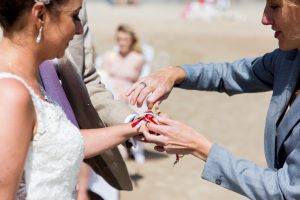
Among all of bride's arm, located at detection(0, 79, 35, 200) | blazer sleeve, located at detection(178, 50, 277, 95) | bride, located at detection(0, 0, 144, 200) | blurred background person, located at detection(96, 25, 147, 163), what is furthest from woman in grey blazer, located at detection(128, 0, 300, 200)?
blurred background person, located at detection(96, 25, 147, 163)

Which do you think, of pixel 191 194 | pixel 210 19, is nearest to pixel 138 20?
pixel 210 19

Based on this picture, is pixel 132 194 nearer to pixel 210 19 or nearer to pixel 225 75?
pixel 225 75

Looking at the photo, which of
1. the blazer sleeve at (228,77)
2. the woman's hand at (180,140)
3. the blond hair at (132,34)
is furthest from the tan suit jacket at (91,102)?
the blond hair at (132,34)

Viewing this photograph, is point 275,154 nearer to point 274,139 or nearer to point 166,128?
point 274,139

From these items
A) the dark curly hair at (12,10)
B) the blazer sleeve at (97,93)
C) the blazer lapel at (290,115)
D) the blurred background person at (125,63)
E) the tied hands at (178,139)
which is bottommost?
the blurred background person at (125,63)

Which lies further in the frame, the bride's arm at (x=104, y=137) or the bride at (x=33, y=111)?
the bride's arm at (x=104, y=137)

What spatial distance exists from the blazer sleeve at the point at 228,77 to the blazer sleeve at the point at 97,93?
362 mm

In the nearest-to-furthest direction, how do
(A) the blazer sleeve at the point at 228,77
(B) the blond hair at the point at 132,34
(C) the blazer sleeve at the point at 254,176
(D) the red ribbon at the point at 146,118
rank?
(C) the blazer sleeve at the point at 254,176
(D) the red ribbon at the point at 146,118
(A) the blazer sleeve at the point at 228,77
(B) the blond hair at the point at 132,34

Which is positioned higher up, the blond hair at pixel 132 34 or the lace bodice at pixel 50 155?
the lace bodice at pixel 50 155

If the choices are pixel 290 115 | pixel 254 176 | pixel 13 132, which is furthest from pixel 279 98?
pixel 13 132

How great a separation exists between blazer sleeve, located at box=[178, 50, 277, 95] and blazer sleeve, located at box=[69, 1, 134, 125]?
362 millimetres

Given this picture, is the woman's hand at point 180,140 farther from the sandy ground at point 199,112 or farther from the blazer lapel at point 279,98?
the sandy ground at point 199,112

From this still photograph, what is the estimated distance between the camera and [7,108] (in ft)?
7.00

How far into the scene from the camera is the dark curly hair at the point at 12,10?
2285 mm
